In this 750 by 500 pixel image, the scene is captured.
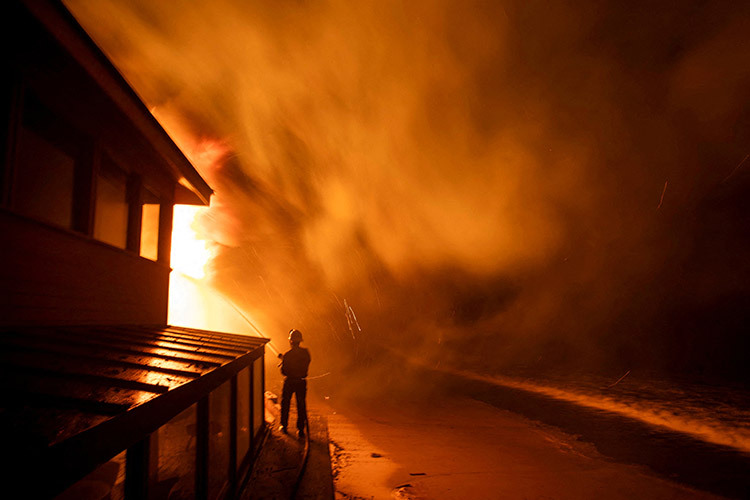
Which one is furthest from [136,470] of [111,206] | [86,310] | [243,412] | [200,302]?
[200,302]

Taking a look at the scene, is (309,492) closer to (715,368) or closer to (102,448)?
(102,448)

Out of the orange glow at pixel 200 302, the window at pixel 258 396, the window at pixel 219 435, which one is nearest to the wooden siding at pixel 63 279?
the window at pixel 219 435

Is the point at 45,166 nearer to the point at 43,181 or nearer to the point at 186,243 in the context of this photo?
the point at 43,181

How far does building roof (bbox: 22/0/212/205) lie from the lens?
3.68 metres

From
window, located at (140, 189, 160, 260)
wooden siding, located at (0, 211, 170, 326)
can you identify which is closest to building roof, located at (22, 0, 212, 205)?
window, located at (140, 189, 160, 260)

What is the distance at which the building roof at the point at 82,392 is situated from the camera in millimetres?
1623

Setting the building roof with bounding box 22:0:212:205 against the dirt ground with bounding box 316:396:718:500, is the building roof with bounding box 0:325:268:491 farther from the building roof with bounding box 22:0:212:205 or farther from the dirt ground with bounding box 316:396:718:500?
the dirt ground with bounding box 316:396:718:500

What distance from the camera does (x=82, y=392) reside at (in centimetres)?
225

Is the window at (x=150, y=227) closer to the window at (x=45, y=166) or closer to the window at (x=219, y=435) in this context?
the window at (x=45, y=166)

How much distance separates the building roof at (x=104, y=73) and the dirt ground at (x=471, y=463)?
18.9 feet

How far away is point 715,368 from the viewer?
14.5 m

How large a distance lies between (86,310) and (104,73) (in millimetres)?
2825

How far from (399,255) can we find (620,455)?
16.6 meters

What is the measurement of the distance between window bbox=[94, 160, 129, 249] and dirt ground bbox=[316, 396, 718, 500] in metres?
4.96
